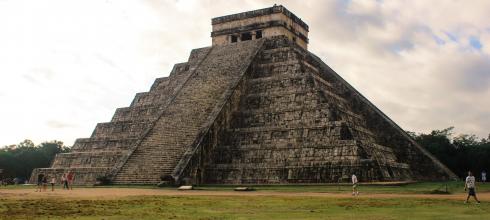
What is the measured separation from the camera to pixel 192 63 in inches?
1369

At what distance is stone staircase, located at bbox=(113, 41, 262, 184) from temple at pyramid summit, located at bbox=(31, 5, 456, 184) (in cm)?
6

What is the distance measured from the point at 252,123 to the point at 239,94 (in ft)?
8.24

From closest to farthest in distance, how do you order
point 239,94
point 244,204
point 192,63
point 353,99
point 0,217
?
point 0,217
point 244,204
point 239,94
point 353,99
point 192,63

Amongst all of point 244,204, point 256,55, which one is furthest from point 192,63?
point 244,204

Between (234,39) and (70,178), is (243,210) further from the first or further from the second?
(234,39)

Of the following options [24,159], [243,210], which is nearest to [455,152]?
[243,210]

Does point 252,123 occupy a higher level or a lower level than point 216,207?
higher

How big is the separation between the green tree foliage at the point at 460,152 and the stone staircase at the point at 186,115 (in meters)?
15.6

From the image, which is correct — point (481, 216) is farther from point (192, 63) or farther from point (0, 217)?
point (192, 63)

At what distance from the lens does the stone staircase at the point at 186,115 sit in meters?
25.6

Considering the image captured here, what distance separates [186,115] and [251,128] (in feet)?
13.1

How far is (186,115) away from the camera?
2855 centimetres

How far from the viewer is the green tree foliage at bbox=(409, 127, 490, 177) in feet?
123

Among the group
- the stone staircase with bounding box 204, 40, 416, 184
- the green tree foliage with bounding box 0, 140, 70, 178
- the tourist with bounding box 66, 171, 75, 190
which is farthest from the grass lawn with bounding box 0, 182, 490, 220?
the green tree foliage with bounding box 0, 140, 70, 178
